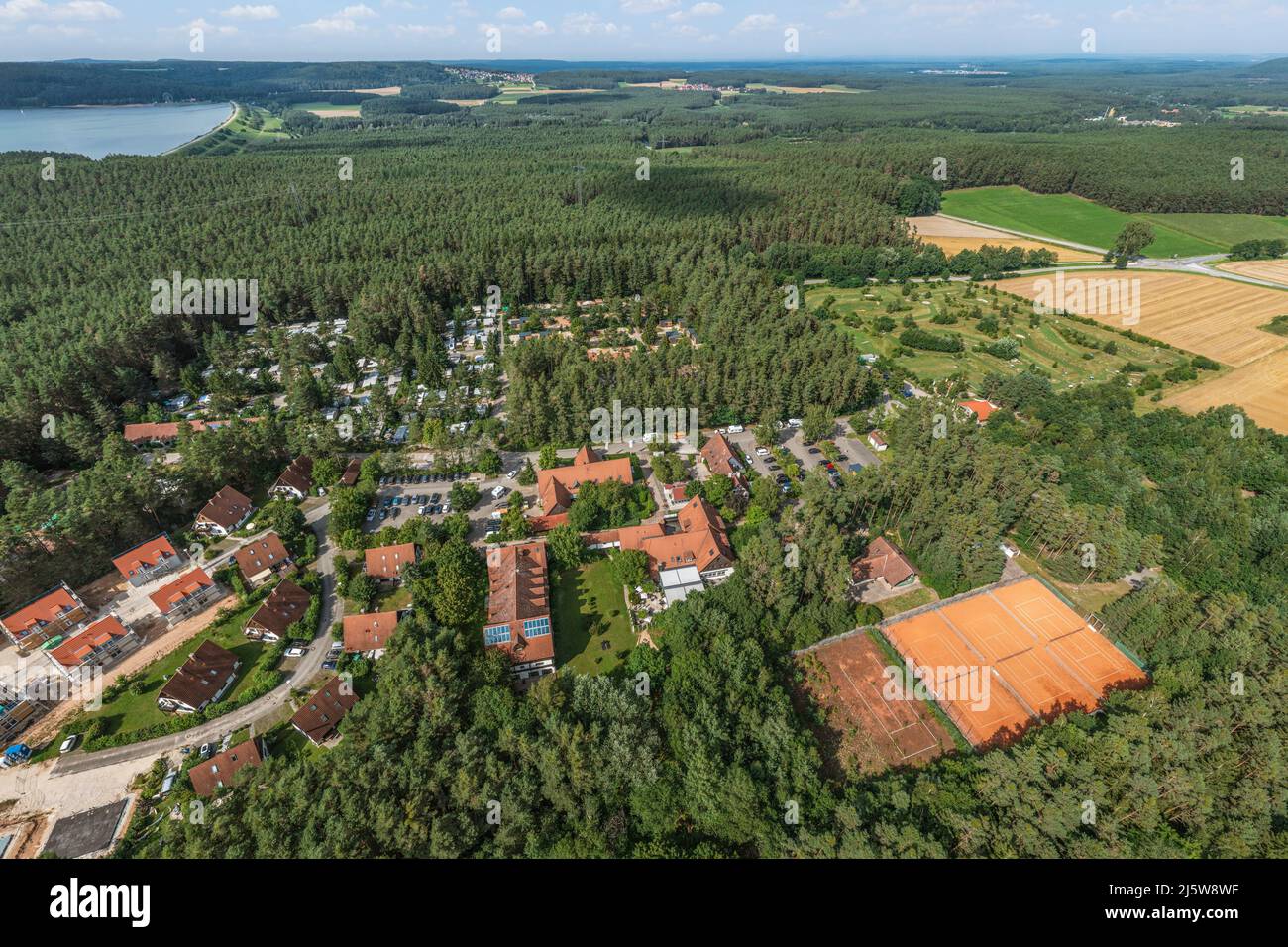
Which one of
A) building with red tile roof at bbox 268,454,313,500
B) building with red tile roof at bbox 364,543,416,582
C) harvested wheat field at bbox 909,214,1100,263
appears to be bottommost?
building with red tile roof at bbox 364,543,416,582

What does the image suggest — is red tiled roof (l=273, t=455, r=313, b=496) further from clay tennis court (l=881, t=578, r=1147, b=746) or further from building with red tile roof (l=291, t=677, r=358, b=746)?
clay tennis court (l=881, t=578, r=1147, b=746)

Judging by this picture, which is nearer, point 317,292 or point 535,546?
point 535,546

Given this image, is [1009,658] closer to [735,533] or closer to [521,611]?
[735,533]

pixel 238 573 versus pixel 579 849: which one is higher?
pixel 238 573

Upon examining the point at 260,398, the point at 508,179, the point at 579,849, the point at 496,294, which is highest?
the point at 508,179

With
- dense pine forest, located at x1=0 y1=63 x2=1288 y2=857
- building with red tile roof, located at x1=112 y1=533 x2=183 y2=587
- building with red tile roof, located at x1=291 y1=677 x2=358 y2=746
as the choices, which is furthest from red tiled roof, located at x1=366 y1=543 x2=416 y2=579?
building with red tile roof, located at x1=112 y1=533 x2=183 y2=587
